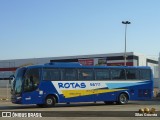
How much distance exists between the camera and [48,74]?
26188 millimetres

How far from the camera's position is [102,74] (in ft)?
93.6

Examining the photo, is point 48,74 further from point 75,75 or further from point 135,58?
point 135,58

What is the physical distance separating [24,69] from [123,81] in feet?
25.1

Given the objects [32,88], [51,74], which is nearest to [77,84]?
[51,74]

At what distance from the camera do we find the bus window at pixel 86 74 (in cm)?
2742

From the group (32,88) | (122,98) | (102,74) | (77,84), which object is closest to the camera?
(32,88)

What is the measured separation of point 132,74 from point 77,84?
193 inches

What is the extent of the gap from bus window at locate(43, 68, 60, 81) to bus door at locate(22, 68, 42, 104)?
572 mm

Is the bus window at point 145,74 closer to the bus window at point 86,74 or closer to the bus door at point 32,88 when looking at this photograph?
the bus window at point 86,74

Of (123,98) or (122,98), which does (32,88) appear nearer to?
(122,98)

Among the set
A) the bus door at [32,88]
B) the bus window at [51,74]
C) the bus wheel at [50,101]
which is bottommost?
the bus wheel at [50,101]

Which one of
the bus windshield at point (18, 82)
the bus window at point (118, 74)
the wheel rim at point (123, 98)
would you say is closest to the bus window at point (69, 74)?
the bus windshield at point (18, 82)

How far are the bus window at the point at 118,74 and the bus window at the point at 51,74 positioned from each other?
4470 millimetres

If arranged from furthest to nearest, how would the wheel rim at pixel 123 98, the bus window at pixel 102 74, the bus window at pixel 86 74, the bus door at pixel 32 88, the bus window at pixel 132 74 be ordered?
the bus window at pixel 132 74, the wheel rim at pixel 123 98, the bus window at pixel 102 74, the bus window at pixel 86 74, the bus door at pixel 32 88
